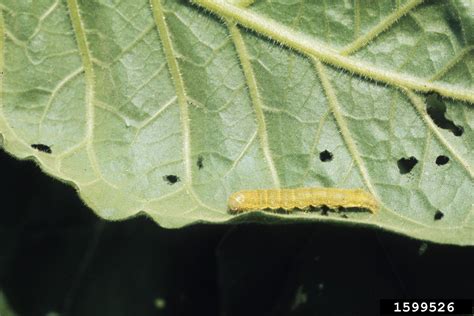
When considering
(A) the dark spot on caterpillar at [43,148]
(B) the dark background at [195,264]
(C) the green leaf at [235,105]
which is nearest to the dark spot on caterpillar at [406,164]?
(C) the green leaf at [235,105]

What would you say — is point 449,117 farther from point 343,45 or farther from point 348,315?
point 348,315

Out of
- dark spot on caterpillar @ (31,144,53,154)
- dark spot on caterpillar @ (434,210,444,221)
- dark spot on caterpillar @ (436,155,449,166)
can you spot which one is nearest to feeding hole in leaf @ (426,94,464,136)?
dark spot on caterpillar @ (436,155,449,166)

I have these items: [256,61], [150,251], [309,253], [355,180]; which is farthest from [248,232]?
[256,61]

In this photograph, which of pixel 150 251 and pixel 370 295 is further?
pixel 150 251

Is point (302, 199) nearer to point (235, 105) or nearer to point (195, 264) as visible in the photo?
point (235, 105)

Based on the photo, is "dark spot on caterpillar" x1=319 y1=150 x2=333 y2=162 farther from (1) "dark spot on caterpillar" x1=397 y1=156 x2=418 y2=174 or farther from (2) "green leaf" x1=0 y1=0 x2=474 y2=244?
(1) "dark spot on caterpillar" x1=397 y1=156 x2=418 y2=174

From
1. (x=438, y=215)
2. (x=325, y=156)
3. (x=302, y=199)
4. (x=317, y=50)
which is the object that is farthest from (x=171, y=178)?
(x=438, y=215)
